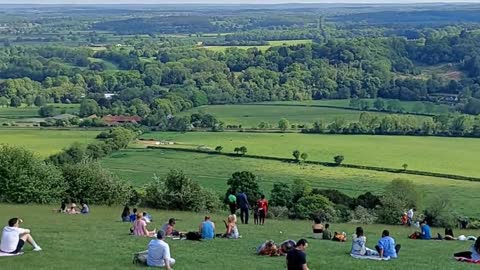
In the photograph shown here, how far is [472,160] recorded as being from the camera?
75.1 meters

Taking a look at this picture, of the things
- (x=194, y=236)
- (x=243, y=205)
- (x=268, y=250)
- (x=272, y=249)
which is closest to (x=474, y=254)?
(x=272, y=249)

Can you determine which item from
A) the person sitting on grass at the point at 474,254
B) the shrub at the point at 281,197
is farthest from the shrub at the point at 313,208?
the person sitting on grass at the point at 474,254

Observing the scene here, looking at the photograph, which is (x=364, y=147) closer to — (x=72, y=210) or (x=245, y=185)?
(x=245, y=185)

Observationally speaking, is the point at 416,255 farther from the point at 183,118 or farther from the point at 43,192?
the point at 183,118

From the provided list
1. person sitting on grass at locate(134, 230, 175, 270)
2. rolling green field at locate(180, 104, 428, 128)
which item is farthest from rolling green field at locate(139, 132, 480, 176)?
person sitting on grass at locate(134, 230, 175, 270)

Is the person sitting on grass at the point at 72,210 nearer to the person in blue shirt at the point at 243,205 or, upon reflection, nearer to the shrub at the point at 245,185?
the person in blue shirt at the point at 243,205

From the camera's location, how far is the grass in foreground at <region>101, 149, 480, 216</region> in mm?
60625

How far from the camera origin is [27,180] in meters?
39.1

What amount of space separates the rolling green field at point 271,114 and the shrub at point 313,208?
54891 mm

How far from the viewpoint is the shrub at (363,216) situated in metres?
38.5

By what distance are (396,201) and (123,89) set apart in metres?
113

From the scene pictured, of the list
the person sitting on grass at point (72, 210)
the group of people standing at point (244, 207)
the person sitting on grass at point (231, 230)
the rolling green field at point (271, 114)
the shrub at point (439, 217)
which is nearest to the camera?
the person sitting on grass at point (231, 230)

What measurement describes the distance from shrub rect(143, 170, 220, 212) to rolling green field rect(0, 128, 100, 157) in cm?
3600

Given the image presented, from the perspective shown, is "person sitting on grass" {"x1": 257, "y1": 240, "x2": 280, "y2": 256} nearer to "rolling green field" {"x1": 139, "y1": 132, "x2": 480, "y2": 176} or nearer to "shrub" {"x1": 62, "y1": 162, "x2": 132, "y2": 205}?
"shrub" {"x1": 62, "y1": 162, "x2": 132, "y2": 205}
